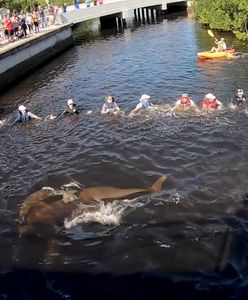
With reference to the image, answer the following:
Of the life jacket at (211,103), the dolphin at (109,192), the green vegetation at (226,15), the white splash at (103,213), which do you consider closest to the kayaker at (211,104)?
the life jacket at (211,103)

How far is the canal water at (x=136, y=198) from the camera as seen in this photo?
13172 millimetres

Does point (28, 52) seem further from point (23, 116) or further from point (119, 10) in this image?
point (119, 10)

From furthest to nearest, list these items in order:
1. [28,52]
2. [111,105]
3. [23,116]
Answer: [28,52], [23,116], [111,105]

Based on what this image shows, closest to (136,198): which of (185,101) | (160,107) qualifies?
(185,101)

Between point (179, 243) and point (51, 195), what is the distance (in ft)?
19.3

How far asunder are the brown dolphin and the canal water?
15.0 inches

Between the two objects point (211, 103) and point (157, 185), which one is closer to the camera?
point (157, 185)

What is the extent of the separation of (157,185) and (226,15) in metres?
34.6

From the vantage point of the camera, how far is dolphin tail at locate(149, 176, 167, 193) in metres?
17.6

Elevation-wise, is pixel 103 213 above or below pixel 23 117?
below

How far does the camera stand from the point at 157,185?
59.0ft

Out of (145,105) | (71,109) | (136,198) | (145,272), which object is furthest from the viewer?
(71,109)

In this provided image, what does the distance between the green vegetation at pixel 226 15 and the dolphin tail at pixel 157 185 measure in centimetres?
2749

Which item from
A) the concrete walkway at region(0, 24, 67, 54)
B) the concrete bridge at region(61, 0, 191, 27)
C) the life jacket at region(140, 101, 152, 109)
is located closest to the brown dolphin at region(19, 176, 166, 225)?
the life jacket at region(140, 101, 152, 109)
